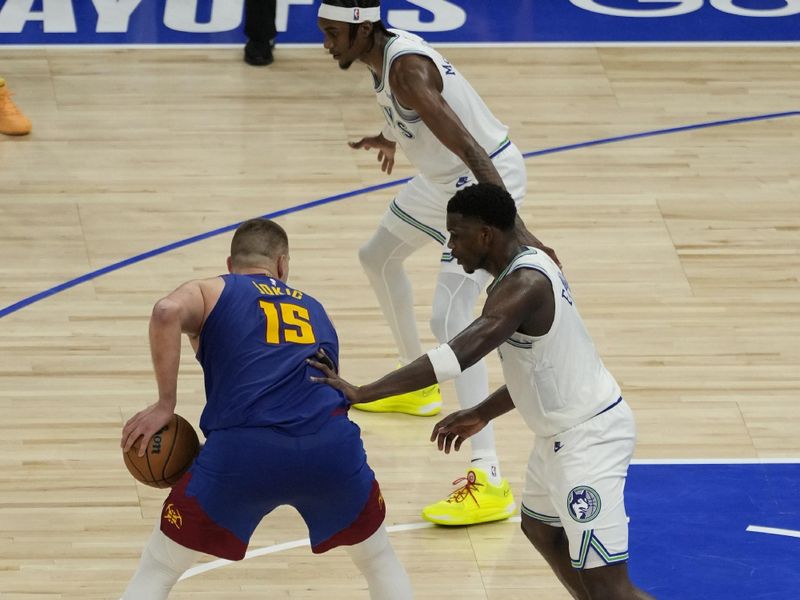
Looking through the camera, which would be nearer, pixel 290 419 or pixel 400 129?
pixel 290 419

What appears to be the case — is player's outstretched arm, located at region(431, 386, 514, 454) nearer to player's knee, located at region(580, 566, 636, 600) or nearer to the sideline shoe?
player's knee, located at region(580, 566, 636, 600)

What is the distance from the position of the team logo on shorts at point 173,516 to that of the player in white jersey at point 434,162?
62.7 inches

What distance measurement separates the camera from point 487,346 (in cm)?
465

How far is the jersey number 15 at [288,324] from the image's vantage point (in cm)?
483

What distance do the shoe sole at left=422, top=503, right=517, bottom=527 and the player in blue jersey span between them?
131cm

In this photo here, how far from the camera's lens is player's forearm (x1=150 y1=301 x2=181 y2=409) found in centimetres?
468

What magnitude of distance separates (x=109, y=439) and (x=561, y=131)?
4363 millimetres

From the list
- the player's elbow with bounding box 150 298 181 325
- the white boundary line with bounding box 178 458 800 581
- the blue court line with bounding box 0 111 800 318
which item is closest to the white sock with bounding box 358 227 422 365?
the white boundary line with bounding box 178 458 800 581

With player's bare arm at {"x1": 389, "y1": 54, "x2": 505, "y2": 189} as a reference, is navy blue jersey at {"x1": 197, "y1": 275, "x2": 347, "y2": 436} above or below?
below

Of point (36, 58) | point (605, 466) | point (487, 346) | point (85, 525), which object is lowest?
point (36, 58)

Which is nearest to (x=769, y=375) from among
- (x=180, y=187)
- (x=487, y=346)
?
(x=487, y=346)

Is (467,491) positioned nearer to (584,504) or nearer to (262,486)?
(584,504)

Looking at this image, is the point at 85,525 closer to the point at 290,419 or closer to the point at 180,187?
the point at 290,419

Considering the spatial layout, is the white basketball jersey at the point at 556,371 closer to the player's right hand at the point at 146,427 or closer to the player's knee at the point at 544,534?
the player's knee at the point at 544,534
